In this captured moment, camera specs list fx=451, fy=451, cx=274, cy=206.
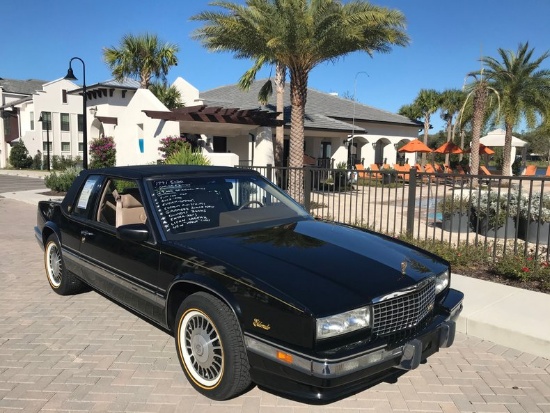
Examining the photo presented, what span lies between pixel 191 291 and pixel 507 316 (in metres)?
3.33

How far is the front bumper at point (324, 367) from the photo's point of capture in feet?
8.43

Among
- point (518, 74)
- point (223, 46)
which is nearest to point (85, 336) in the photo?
point (223, 46)

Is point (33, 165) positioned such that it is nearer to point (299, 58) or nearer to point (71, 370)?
point (299, 58)

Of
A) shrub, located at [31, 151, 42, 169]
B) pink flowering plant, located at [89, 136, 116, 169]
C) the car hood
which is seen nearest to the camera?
the car hood

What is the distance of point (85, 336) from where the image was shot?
14.4 ft

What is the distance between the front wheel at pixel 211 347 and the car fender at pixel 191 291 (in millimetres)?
75

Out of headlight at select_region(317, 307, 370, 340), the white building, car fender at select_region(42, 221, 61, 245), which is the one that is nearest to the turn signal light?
headlight at select_region(317, 307, 370, 340)

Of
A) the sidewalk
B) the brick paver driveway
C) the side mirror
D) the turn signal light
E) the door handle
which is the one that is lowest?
the brick paver driveway

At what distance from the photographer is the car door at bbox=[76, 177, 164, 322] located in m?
3.67

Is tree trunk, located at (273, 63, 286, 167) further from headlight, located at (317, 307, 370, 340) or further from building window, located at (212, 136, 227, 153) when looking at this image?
headlight, located at (317, 307, 370, 340)

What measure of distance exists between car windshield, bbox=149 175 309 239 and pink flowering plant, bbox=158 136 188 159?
510 inches

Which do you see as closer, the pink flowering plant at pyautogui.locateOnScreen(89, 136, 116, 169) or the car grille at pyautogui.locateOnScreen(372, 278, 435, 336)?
the car grille at pyautogui.locateOnScreen(372, 278, 435, 336)

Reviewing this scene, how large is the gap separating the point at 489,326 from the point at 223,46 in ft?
40.8

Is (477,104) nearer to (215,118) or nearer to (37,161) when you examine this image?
(215,118)
